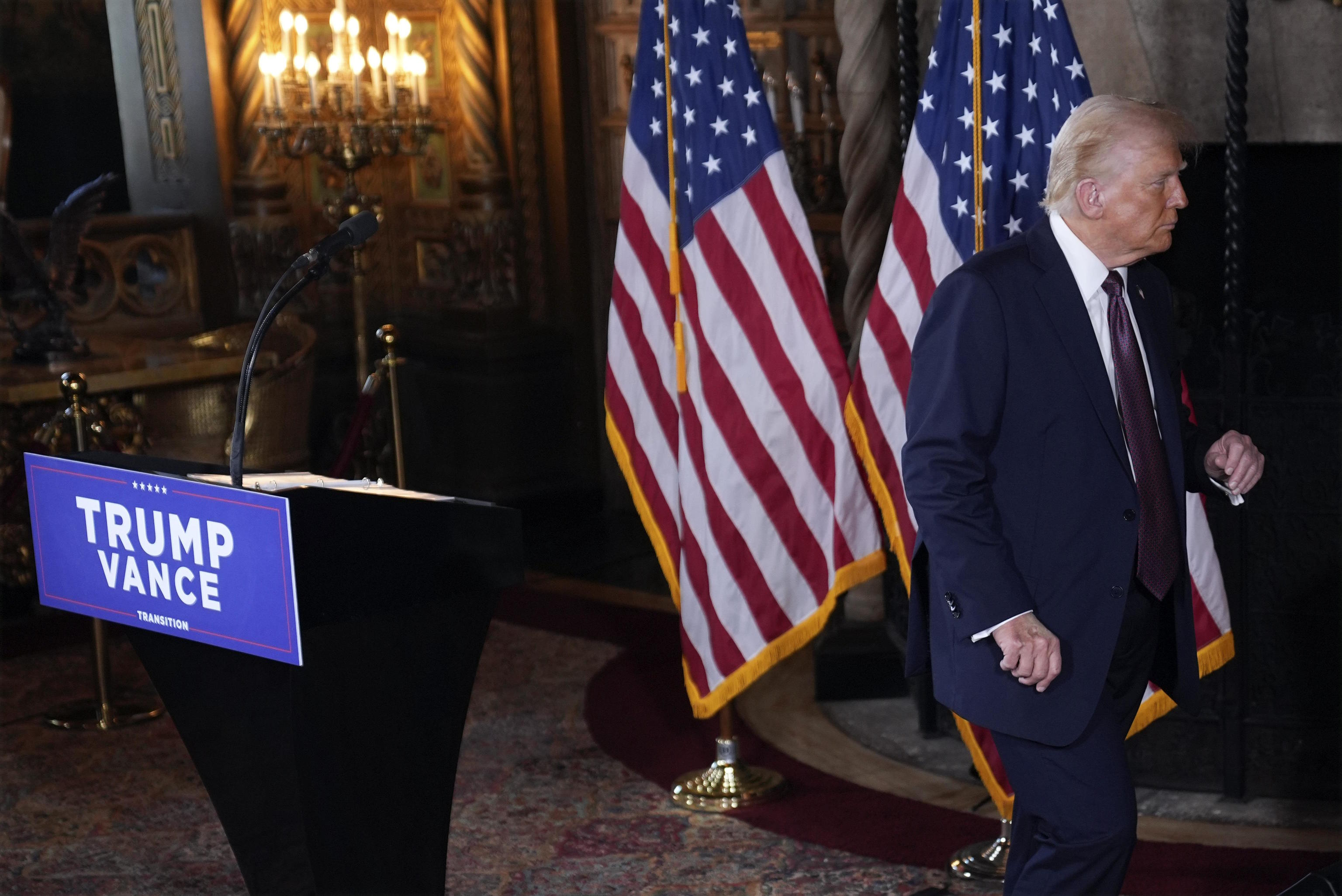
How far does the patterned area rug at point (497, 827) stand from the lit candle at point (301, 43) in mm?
3130

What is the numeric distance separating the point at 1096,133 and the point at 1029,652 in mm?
884

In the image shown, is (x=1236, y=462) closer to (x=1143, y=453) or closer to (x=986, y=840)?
(x=1143, y=453)

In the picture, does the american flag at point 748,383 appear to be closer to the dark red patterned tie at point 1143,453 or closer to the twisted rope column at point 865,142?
the twisted rope column at point 865,142

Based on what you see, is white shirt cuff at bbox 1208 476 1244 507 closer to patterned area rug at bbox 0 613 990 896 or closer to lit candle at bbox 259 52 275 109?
patterned area rug at bbox 0 613 990 896

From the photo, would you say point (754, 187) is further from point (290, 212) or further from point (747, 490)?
point (290, 212)

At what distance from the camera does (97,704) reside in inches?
223

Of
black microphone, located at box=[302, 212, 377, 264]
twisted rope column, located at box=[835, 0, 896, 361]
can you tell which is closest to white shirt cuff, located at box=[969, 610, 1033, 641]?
black microphone, located at box=[302, 212, 377, 264]

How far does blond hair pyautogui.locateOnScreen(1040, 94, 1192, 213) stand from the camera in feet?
9.09

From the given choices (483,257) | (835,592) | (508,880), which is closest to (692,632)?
(835,592)

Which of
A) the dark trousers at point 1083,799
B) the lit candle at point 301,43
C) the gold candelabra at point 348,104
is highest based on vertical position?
the lit candle at point 301,43

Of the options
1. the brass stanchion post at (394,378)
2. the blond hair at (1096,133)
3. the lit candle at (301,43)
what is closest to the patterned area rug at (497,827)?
the brass stanchion post at (394,378)

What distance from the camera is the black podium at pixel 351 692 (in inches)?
105

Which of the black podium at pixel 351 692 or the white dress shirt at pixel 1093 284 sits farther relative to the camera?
the white dress shirt at pixel 1093 284

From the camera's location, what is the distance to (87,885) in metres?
4.14
